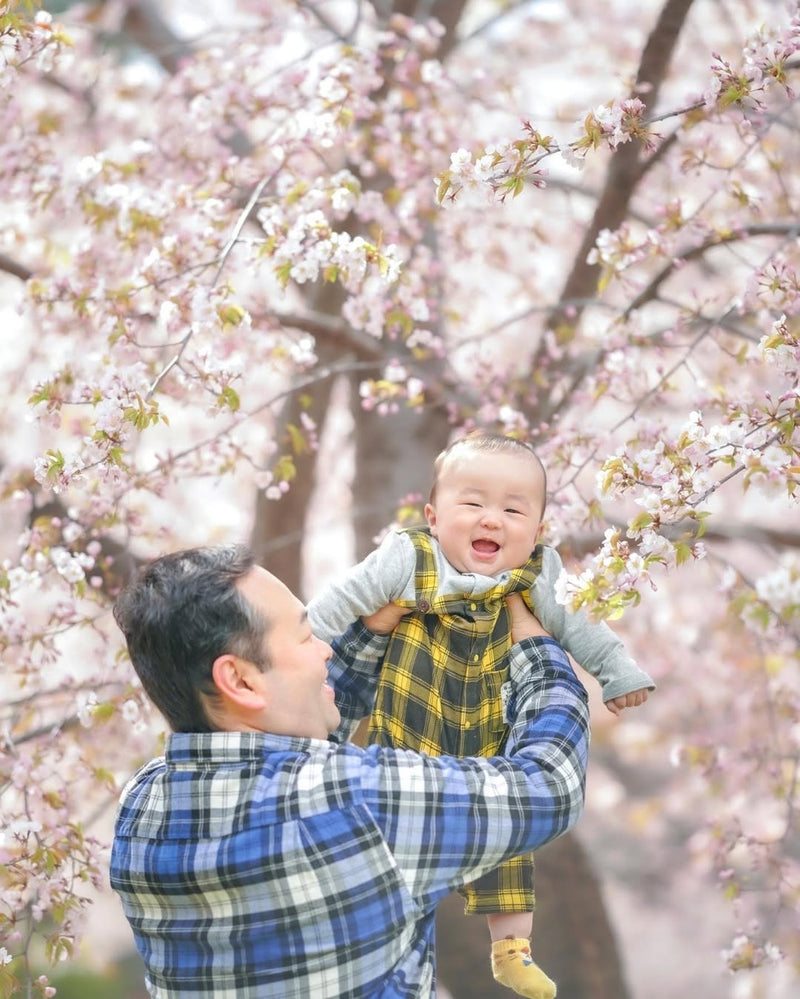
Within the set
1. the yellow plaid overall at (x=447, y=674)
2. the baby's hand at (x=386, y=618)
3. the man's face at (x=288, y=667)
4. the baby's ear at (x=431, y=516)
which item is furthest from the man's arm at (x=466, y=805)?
the baby's ear at (x=431, y=516)

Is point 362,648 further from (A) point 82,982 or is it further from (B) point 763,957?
(A) point 82,982

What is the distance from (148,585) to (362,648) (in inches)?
20.0

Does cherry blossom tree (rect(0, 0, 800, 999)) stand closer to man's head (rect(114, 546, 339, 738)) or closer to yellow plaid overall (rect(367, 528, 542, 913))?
yellow plaid overall (rect(367, 528, 542, 913))

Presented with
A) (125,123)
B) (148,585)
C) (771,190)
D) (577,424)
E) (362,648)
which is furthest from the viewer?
(125,123)

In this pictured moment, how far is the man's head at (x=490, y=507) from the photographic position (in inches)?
86.9

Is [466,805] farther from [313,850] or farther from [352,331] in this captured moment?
[352,331]

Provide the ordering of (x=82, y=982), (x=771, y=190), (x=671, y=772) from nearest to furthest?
(x=771, y=190)
(x=82, y=982)
(x=671, y=772)

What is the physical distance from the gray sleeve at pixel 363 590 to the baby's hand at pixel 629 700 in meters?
0.42

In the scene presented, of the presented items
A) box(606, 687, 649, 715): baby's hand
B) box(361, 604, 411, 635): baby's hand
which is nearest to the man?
box(606, 687, 649, 715): baby's hand

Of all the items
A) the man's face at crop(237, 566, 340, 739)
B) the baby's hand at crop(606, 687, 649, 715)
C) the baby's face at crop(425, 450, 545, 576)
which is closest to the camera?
the man's face at crop(237, 566, 340, 739)

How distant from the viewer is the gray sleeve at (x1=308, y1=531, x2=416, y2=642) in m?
2.18

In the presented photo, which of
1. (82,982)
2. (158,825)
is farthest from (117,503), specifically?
(82,982)

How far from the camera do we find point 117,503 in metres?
3.12

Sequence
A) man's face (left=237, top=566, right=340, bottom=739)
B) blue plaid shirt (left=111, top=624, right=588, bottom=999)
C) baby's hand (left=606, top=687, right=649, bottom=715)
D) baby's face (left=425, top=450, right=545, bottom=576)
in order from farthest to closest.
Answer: baby's face (left=425, top=450, right=545, bottom=576), baby's hand (left=606, top=687, right=649, bottom=715), man's face (left=237, top=566, right=340, bottom=739), blue plaid shirt (left=111, top=624, right=588, bottom=999)
